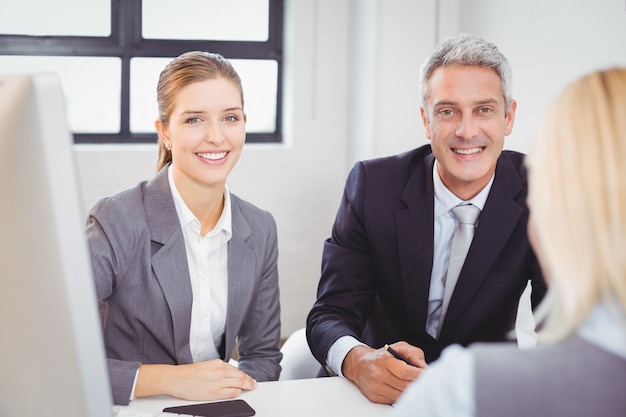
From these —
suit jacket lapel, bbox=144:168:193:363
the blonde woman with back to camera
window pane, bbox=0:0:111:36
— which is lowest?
suit jacket lapel, bbox=144:168:193:363

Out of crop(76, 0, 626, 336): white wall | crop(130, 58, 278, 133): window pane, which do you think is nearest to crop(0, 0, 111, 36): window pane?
crop(130, 58, 278, 133): window pane

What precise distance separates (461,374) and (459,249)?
51.9 inches

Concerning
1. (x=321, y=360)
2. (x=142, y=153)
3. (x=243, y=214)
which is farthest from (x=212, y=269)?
(x=142, y=153)

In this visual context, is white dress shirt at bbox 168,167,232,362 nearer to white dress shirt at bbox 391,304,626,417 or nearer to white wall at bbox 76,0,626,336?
white dress shirt at bbox 391,304,626,417

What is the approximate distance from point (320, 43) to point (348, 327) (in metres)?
2.61

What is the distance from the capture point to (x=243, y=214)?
2137 mm

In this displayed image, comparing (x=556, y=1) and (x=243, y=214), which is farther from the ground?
(x=556, y=1)

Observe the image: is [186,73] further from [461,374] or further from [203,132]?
[461,374]

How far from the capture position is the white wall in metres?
4.14

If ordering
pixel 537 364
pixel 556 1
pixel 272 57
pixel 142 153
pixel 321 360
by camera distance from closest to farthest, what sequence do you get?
1. pixel 537 364
2. pixel 321 360
3. pixel 556 1
4. pixel 142 153
5. pixel 272 57

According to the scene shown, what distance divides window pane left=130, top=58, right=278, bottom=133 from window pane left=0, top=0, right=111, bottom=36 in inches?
11.4

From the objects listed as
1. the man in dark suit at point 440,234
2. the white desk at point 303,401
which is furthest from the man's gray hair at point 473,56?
the white desk at point 303,401

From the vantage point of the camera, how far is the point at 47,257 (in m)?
0.86

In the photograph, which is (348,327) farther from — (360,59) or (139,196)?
(360,59)
